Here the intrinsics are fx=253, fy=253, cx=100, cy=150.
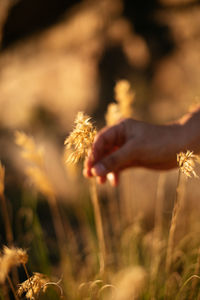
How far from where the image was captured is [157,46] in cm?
311

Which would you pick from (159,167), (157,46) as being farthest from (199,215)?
(157,46)

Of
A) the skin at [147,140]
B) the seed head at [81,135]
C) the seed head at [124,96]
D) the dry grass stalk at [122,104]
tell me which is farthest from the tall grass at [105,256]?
the seed head at [124,96]

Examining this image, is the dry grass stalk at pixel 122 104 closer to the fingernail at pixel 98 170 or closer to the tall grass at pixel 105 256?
the fingernail at pixel 98 170

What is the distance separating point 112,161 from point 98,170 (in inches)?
4.1

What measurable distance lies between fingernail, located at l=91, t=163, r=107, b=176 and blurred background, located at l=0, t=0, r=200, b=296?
1584mm

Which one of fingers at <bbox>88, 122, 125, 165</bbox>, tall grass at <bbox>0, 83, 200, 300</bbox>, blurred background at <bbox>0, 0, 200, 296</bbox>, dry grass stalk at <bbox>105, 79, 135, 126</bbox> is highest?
blurred background at <bbox>0, 0, 200, 296</bbox>

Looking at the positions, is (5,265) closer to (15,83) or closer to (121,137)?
(121,137)

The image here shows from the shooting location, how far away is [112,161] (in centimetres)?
119

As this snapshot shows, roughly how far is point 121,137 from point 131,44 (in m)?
2.31

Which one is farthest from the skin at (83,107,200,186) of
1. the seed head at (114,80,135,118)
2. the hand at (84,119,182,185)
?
the seed head at (114,80,135,118)

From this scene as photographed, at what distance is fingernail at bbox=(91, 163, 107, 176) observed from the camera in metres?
1.10

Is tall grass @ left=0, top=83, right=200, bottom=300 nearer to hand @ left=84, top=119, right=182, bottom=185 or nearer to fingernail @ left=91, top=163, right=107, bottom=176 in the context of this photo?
fingernail @ left=91, top=163, right=107, bottom=176

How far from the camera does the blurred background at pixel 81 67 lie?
2963 millimetres

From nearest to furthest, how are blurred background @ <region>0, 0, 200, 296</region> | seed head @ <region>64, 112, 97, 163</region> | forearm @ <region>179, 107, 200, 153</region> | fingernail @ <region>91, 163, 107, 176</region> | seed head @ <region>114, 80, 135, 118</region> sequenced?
seed head @ <region>64, 112, 97, 163</region> < fingernail @ <region>91, 163, 107, 176</region> < forearm @ <region>179, 107, 200, 153</region> < seed head @ <region>114, 80, 135, 118</region> < blurred background @ <region>0, 0, 200, 296</region>
